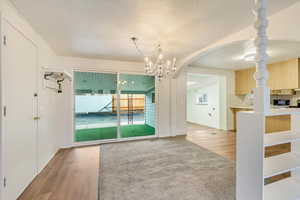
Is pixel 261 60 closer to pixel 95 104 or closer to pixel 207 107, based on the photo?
pixel 95 104

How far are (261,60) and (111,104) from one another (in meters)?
4.04

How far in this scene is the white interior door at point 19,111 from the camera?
1.70 meters

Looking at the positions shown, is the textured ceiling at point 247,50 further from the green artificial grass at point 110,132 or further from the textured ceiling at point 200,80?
the green artificial grass at point 110,132

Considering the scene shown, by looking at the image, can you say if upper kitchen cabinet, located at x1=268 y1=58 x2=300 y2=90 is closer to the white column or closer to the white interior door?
the white column

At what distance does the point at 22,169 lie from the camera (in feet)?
6.55

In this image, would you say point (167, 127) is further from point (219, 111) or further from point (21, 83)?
point (21, 83)

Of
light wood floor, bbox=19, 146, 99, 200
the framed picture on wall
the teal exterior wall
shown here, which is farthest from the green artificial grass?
the framed picture on wall

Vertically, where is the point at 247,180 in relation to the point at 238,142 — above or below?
below

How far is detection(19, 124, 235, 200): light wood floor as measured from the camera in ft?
6.30

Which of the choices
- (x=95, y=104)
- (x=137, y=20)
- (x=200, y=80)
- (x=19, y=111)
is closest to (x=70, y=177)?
(x=19, y=111)

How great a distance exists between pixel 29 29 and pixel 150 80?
337 centimetres

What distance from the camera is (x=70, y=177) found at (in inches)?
92.7

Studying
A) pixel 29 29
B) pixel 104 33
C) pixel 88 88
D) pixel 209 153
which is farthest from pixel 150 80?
pixel 29 29

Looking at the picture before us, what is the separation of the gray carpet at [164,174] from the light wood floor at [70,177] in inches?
6.6
